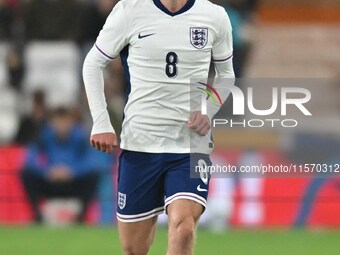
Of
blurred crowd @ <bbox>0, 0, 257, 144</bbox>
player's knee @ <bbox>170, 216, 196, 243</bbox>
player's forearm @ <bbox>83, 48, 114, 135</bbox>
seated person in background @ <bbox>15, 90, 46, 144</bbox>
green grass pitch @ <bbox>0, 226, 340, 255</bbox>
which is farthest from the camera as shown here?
blurred crowd @ <bbox>0, 0, 257, 144</bbox>

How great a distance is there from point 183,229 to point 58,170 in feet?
25.9

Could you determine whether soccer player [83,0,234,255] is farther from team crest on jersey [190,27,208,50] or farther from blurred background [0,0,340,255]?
blurred background [0,0,340,255]

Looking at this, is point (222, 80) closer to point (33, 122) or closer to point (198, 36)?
point (198, 36)

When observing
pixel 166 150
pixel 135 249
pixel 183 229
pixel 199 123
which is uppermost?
pixel 199 123

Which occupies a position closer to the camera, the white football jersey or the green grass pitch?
the white football jersey

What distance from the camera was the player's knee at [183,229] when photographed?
802cm

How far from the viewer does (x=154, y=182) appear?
8539 mm

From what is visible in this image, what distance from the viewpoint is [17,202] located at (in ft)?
51.9

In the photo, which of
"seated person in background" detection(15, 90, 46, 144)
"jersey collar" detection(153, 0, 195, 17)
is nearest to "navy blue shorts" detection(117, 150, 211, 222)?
"jersey collar" detection(153, 0, 195, 17)

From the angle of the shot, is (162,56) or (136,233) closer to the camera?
(162,56)

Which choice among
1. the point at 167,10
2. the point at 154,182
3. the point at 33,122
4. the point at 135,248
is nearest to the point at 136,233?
the point at 135,248

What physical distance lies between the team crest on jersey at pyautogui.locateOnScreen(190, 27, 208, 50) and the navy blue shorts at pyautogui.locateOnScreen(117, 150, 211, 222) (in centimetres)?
76

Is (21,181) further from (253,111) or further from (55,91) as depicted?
(253,111)

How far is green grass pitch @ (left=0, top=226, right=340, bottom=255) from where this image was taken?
42.2 feet
